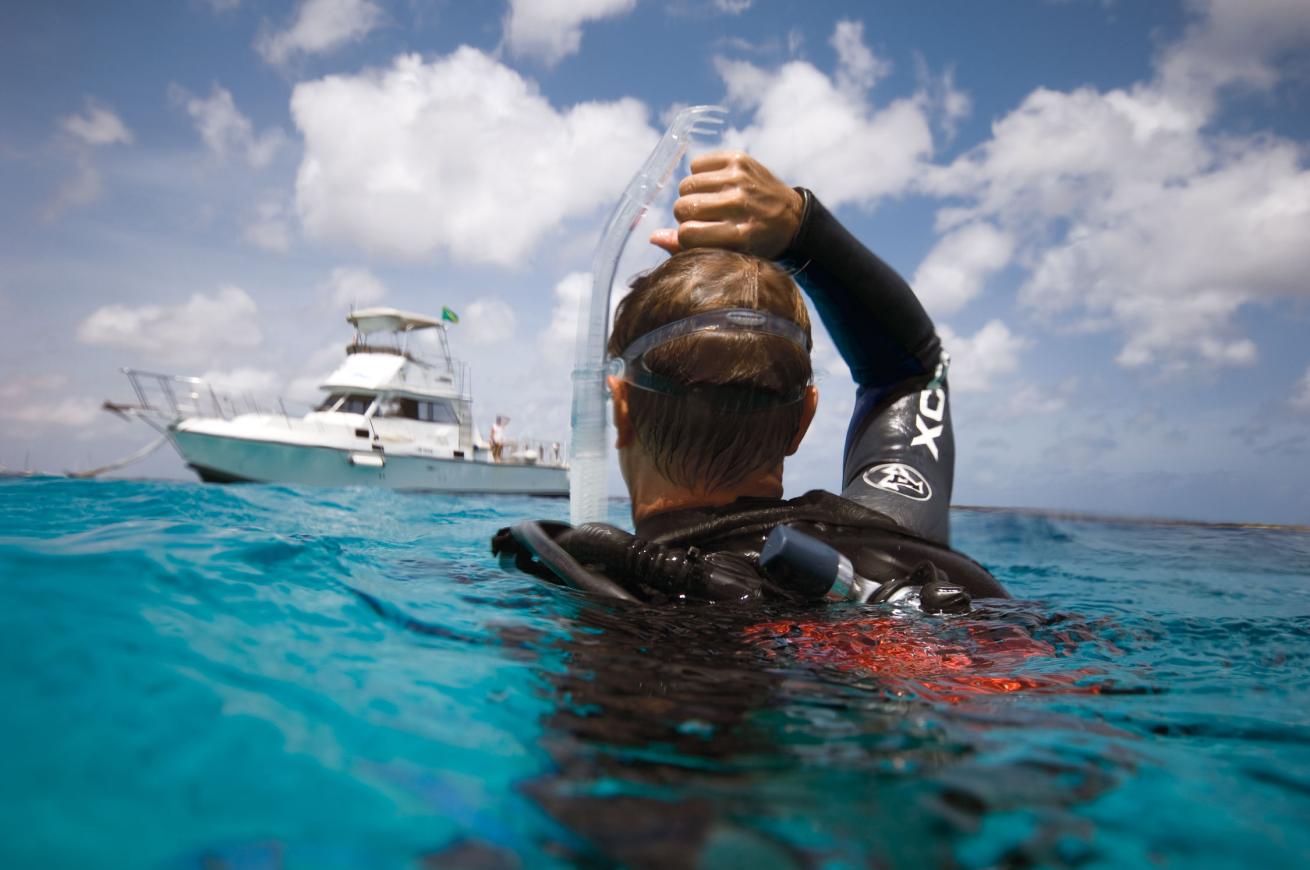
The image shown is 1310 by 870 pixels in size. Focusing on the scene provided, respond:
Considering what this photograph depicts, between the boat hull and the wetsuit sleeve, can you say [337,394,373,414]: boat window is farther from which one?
the wetsuit sleeve

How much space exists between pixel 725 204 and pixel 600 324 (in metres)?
0.54

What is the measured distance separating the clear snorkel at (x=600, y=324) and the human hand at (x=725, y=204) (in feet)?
0.78

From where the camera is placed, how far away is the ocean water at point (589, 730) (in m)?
0.70

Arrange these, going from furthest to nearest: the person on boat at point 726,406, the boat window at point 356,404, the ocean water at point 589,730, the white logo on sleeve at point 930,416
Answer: the boat window at point 356,404, the white logo on sleeve at point 930,416, the person on boat at point 726,406, the ocean water at point 589,730

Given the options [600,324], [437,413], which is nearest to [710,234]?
[600,324]

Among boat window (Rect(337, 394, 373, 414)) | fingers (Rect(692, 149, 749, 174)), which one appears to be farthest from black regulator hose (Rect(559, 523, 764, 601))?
boat window (Rect(337, 394, 373, 414))

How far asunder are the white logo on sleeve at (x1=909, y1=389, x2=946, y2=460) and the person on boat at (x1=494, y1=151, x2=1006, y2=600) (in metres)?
0.31

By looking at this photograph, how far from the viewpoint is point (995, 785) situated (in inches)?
34.0

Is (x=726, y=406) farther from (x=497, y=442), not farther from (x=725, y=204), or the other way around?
(x=497, y=442)

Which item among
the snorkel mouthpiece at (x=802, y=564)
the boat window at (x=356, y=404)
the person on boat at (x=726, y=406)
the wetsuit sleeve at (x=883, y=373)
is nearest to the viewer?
the snorkel mouthpiece at (x=802, y=564)

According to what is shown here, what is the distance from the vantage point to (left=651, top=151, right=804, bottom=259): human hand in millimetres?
1943

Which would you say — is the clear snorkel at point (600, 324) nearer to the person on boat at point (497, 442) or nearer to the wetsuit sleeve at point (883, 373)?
the wetsuit sleeve at point (883, 373)

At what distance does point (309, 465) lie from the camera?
51.8 feet

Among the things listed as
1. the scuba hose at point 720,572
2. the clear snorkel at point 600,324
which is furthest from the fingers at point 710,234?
the scuba hose at point 720,572
